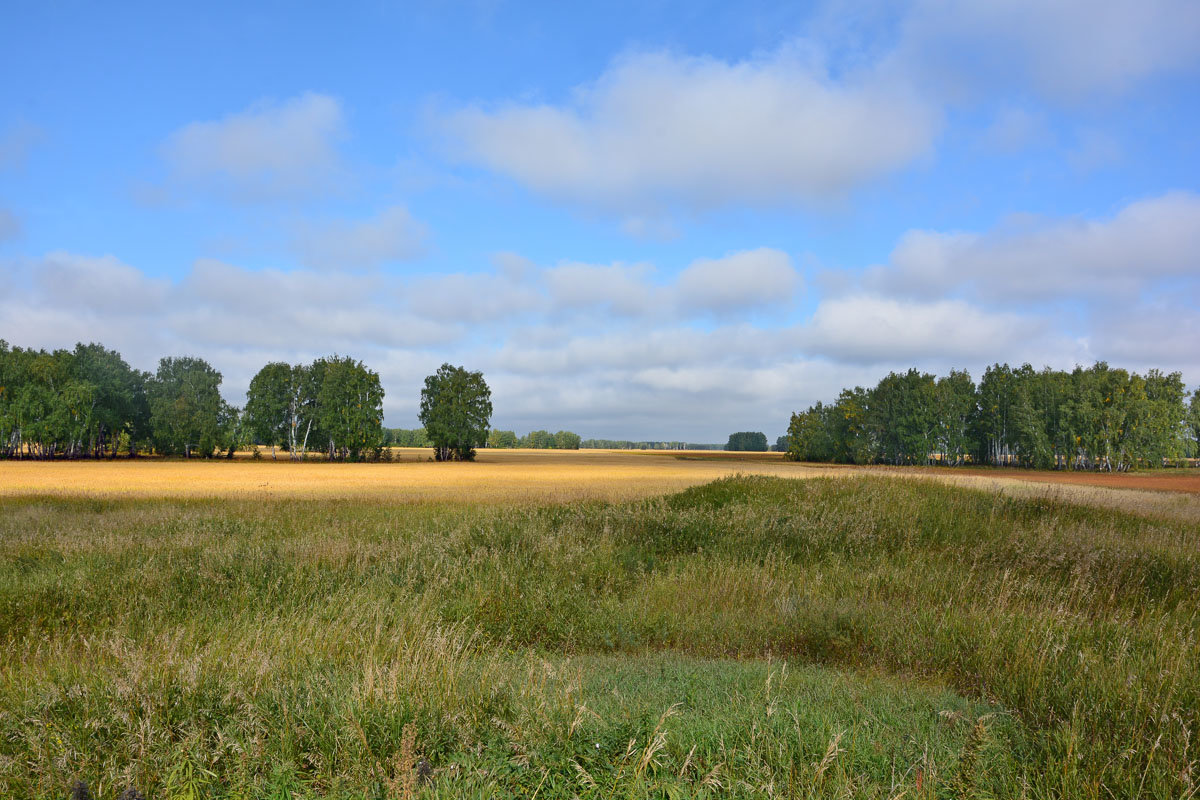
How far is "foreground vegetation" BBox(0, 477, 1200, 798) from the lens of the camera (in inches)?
163

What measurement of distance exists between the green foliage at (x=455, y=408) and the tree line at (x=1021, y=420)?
227 feet

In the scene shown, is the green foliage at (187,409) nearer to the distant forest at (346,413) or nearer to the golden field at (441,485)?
the distant forest at (346,413)

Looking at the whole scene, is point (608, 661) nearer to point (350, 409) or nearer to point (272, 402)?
point (350, 409)

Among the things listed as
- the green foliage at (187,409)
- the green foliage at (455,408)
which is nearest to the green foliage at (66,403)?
the green foliage at (187,409)

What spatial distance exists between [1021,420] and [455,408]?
292 feet

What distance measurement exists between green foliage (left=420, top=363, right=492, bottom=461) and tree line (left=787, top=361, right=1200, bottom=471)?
69.2 meters

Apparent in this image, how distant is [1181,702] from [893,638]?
10.4 feet

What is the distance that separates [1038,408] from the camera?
99.1m

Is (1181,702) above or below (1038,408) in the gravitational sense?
below

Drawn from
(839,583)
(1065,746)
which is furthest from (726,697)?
(839,583)

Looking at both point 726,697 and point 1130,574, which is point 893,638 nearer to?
point 726,697

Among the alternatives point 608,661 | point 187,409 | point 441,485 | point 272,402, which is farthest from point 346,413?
point 608,661

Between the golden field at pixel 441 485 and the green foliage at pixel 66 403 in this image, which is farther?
the green foliage at pixel 66 403

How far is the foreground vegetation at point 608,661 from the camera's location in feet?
13.6
